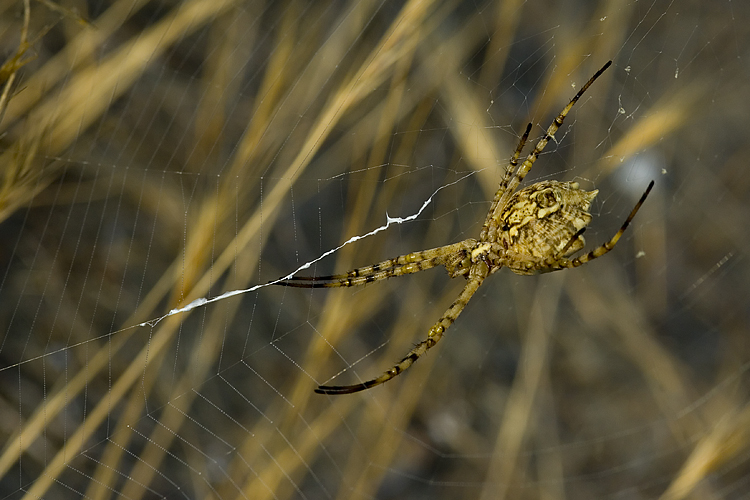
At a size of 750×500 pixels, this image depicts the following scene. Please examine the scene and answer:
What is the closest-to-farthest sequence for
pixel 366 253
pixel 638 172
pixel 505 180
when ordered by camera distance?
pixel 505 180 → pixel 366 253 → pixel 638 172

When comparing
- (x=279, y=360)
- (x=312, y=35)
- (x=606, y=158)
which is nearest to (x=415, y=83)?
(x=312, y=35)

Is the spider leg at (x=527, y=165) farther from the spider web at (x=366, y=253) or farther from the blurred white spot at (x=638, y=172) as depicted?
the blurred white spot at (x=638, y=172)

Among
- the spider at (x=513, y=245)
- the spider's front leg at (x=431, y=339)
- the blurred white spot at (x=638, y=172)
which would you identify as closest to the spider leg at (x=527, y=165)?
the spider at (x=513, y=245)

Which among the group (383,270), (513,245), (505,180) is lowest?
(383,270)

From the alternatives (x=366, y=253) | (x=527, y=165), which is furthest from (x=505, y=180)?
(x=366, y=253)

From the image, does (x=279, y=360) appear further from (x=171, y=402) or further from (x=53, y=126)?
(x=53, y=126)

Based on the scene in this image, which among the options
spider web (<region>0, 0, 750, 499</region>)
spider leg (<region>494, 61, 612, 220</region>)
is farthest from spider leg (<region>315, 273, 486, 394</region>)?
spider web (<region>0, 0, 750, 499</region>)

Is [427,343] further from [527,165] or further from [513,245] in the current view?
[527,165]
